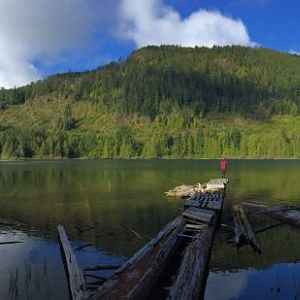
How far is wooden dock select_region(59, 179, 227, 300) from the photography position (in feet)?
51.8

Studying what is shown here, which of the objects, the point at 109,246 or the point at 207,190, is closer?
the point at 109,246

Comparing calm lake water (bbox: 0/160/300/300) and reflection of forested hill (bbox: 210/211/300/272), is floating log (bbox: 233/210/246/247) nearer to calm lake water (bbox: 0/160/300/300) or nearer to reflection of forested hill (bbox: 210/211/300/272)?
reflection of forested hill (bbox: 210/211/300/272)

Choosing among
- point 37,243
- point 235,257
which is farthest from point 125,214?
point 235,257

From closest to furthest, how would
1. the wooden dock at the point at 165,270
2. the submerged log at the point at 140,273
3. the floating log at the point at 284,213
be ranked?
the submerged log at the point at 140,273
the wooden dock at the point at 165,270
the floating log at the point at 284,213

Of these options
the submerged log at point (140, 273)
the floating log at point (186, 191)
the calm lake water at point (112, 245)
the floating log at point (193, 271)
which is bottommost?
the calm lake water at point (112, 245)

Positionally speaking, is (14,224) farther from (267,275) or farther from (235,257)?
(267,275)

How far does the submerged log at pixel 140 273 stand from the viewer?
15141 mm

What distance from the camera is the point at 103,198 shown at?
200 feet

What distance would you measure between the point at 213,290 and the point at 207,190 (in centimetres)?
3737

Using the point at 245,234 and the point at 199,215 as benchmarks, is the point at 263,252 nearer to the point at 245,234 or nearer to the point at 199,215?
the point at 245,234

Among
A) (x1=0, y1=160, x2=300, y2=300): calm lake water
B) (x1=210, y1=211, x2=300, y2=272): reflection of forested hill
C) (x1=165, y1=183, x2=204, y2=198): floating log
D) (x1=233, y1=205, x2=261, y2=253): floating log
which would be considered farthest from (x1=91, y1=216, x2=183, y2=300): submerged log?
(x1=165, y1=183, x2=204, y2=198): floating log

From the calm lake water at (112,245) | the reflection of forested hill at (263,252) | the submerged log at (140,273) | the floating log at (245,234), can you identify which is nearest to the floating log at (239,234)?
the floating log at (245,234)

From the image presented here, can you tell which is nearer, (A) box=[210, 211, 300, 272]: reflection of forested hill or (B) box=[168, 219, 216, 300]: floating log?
(B) box=[168, 219, 216, 300]: floating log

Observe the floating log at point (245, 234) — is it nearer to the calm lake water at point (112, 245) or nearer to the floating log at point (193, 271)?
the calm lake water at point (112, 245)
